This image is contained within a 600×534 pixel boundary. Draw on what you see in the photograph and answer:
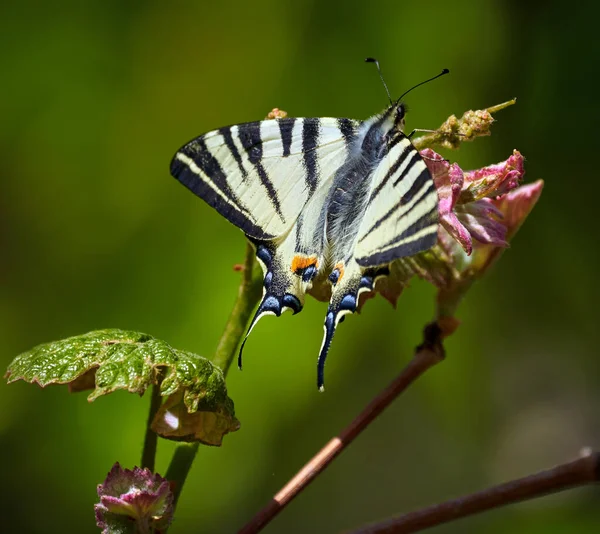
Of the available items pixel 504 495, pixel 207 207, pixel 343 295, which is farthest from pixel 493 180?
pixel 207 207

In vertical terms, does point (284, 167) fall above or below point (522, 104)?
above

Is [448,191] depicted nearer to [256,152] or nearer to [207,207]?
[256,152]

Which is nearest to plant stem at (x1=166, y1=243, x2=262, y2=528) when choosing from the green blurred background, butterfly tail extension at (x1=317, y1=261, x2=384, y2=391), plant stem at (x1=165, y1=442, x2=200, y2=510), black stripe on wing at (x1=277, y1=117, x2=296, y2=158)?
plant stem at (x1=165, y1=442, x2=200, y2=510)

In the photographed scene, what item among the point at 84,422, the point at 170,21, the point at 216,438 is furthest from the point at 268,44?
the point at 216,438

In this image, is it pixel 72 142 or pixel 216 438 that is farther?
pixel 72 142

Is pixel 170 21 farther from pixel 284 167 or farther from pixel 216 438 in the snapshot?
pixel 216 438

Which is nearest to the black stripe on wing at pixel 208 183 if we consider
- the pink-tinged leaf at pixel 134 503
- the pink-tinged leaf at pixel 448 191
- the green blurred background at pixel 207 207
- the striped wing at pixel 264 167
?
the striped wing at pixel 264 167
